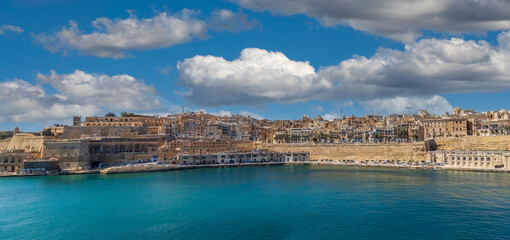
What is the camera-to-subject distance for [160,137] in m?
56.5

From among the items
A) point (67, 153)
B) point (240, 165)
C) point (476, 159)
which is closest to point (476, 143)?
point (476, 159)

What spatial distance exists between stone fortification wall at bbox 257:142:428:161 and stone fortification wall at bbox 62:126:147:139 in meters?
22.0

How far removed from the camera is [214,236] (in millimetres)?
17312

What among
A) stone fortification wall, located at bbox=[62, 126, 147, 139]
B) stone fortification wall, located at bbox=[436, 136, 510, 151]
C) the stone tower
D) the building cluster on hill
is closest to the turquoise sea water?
the building cluster on hill

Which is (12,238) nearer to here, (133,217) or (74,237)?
(74,237)

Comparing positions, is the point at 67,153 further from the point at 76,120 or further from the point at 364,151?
the point at 364,151

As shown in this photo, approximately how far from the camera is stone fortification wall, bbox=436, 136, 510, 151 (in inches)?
1745

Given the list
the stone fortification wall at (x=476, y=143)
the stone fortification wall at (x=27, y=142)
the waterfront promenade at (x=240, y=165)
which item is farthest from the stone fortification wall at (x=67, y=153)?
the stone fortification wall at (x=476, y=143)

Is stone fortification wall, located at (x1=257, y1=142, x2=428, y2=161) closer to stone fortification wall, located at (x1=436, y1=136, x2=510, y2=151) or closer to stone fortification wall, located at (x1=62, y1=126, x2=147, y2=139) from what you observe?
stone fortification wall, located at (x1=436, y1=136, x2=510, y2=151)

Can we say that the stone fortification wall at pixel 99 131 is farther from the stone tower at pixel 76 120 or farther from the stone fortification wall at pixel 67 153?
the stone fortification wall at pixel 67 153

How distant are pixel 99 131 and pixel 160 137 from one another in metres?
9.33

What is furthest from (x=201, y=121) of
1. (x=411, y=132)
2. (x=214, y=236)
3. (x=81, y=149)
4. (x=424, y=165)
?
(x=214, y=236)

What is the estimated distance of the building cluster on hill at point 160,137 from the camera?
44.6 metres

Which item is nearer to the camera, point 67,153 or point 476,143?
point 67,153
